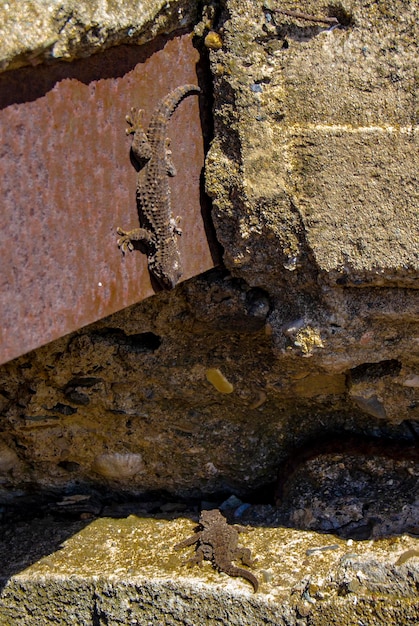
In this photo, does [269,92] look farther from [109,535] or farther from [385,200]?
[109,535]

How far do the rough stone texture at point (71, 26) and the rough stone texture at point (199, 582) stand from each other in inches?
78.2

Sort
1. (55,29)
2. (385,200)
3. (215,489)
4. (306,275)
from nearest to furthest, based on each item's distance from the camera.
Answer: (55,29) → (385,200) → (306,275) → (215,489)

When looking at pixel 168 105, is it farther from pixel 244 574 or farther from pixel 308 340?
pixel 244 574

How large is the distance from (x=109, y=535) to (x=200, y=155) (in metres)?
1.73

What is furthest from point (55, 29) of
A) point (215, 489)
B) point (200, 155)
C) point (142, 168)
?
point (215, 489)

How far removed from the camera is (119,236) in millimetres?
2055

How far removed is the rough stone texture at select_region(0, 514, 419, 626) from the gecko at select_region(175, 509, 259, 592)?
0.04 metres

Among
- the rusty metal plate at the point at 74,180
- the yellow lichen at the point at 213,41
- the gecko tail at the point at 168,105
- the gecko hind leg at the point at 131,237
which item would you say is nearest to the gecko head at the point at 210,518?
the rusty metal plate at the point at 74,180

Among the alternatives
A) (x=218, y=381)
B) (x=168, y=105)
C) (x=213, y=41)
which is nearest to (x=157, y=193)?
(x=168, y=105)

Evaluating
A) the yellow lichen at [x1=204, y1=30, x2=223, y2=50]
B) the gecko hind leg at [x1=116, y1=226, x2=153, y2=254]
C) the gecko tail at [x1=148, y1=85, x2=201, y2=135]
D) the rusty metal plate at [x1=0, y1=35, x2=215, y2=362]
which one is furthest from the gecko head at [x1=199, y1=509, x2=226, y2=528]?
the yellow lichen at [x1=204, y1=30, x2=223, y2=50]

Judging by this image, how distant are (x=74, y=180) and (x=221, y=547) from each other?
5.43ft

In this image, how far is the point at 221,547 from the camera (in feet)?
8.93

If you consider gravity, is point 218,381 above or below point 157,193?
below

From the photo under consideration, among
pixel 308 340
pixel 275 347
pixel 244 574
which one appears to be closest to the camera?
pixel 308 340
